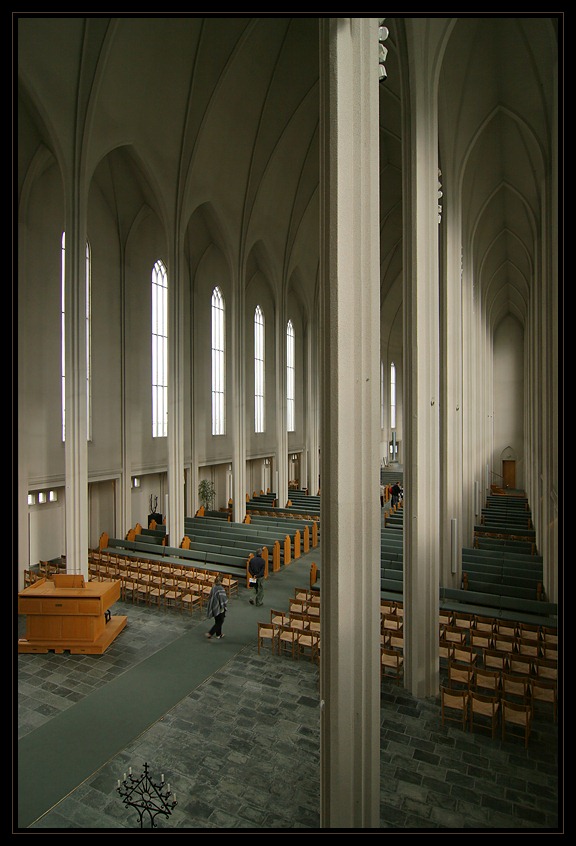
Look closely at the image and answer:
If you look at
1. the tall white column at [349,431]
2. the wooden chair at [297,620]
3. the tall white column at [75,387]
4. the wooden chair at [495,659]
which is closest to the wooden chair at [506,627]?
the wooden chair at [495,659]

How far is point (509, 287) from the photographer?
3403 centimetres

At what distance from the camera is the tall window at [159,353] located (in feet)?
67.1

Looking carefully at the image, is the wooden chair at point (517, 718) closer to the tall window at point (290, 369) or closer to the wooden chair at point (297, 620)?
the wooden chair at point (297, 620)

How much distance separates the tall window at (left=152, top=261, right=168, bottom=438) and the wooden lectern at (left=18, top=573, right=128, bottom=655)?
10914mm

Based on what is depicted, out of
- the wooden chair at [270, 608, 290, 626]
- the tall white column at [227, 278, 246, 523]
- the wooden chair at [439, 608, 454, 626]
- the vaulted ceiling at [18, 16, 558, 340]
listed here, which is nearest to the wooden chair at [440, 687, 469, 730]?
the wooden chair at [439, 608, 454, 626]

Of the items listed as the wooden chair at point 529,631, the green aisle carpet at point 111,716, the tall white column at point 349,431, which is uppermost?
the tall white column at point 349,431

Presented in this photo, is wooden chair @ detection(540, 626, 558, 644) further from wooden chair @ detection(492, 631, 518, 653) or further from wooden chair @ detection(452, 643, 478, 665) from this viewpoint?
wooden chair @ detection(452, 643, 478, 665)

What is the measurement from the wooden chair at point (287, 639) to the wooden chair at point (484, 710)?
131 inches

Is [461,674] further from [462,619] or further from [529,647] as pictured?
[462,619]

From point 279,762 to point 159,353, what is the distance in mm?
16985

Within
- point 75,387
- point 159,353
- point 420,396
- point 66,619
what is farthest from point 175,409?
point 420,396

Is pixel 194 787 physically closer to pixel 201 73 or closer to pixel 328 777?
pixel 328 777

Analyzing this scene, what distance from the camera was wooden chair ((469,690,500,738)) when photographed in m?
6.99

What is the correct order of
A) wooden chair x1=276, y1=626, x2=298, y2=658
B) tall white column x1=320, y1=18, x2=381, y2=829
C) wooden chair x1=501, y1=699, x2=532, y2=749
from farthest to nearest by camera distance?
wooden chair x1=276, y1=626, x2=298, y2=658
wooden chair x1=501, y1=699, x2=532, y2=749
tall white column x1=320, y1=18, x2=381, y2=829
